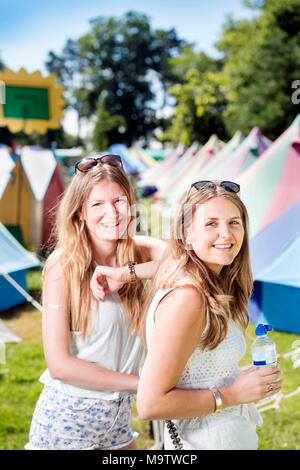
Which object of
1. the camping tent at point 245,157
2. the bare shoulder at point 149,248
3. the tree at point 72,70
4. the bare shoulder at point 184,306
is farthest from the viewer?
the tree at point 72,70

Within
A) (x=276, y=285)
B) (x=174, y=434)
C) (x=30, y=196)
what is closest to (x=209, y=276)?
(x=174, y=434)

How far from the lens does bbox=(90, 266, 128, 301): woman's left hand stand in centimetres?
119

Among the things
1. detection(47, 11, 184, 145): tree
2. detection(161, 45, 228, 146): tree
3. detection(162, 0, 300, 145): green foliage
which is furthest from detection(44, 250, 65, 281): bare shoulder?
detection(161, 45, 228, 146): tree

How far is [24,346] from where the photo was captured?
156 inches

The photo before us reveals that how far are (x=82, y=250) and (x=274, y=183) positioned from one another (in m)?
3.61

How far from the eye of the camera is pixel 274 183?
455cm

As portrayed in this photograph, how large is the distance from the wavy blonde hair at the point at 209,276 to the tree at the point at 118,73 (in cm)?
1037

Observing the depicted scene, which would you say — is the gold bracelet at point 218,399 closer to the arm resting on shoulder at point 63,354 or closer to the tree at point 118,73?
the arm resting on shoulder at point 63,354

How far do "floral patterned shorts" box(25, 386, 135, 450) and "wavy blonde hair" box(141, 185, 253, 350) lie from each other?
32 cm

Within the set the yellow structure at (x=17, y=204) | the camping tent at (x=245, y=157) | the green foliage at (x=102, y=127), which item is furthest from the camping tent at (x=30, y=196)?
the green foliage at (x=102, y=127)

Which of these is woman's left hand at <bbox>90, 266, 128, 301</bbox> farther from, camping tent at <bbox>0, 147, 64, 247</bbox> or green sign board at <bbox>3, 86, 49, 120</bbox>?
camping tent at <bbox>0, 147, 64, 247</bbox>

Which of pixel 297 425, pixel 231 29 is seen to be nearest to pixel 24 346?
pixel 297 425

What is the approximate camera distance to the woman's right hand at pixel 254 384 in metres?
0.98

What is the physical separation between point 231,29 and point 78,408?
23.2 meters
